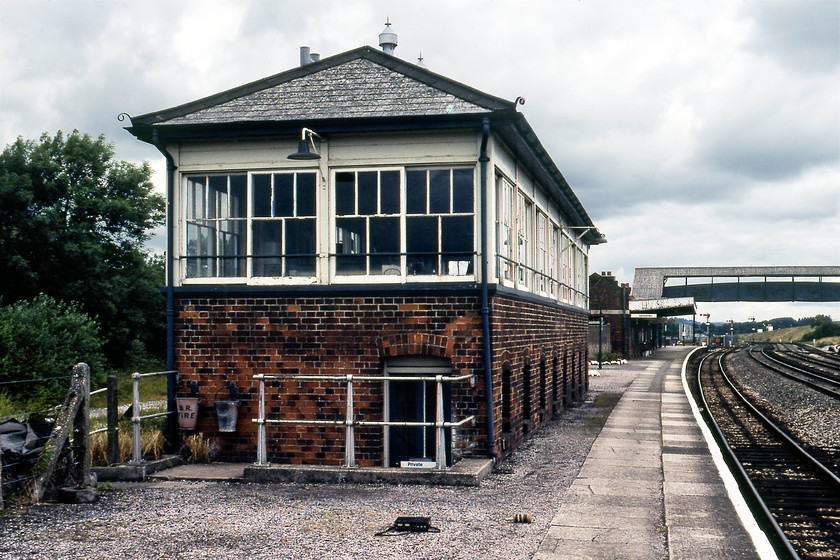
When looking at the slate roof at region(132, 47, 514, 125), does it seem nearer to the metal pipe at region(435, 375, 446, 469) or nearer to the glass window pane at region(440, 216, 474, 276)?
the glass window pane at region(440, 216, 474, 276)

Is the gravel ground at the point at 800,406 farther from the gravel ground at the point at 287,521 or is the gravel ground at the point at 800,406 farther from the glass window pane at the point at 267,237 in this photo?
the glass window pane at the point at 267,237

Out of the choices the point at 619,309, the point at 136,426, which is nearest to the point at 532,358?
the point at 136,426

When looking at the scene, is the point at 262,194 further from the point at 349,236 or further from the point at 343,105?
the point at 343,105

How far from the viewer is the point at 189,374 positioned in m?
11.5

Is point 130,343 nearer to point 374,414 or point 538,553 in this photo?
point 374,414

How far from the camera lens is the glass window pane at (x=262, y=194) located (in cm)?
1168

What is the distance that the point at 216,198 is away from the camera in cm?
1212

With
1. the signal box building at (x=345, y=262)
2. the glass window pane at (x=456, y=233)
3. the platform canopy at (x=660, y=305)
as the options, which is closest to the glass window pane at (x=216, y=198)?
the signal box building at (x=345, y=262)

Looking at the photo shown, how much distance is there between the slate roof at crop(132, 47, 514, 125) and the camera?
36.1ft

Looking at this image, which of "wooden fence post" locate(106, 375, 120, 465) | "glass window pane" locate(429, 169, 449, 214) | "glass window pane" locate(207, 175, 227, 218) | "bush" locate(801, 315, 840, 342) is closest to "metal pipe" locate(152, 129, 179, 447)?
"glass window pane" locate(207, 175, 227, 218)

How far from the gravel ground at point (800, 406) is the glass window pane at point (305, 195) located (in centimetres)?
1001

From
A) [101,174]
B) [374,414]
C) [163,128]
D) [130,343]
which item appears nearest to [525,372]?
[374,414]

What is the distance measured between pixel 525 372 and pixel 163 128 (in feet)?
24.0

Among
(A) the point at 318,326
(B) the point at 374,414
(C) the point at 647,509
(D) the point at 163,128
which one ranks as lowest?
(C) the point at 647,509
